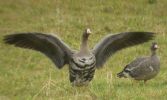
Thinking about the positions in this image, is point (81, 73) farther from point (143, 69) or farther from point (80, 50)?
point (143, 69)

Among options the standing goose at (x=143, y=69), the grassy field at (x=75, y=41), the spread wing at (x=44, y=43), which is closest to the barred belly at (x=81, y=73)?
the grassy field at (x=75, y=41)

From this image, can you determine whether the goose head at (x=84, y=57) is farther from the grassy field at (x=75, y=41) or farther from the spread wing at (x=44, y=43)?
the grassy field at (x=75, y=41)

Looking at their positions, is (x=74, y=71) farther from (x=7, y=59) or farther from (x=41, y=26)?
(x=41, y=26)

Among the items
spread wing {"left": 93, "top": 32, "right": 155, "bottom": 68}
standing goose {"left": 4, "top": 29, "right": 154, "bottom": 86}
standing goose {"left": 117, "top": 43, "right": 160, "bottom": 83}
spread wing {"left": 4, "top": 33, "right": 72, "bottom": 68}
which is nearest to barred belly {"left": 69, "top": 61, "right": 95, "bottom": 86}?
standing goose {"left": 4, "top": 29, "right": 154, "bottom": 86}

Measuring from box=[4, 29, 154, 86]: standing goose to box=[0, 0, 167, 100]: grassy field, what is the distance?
0.30 metres

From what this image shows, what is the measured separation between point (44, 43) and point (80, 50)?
2.11 feet

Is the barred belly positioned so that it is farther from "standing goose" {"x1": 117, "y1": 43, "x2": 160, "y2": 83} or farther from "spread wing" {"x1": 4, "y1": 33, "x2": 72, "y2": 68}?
"standing goose" {"x1": 117, "y1": 43, "x2": 160, "y2": 83}

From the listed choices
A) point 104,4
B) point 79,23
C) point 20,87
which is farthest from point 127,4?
point 20,87

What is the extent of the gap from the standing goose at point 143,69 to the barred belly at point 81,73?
66.7 inches

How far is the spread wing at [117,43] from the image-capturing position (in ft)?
38.6

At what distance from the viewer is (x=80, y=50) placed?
37.8ft

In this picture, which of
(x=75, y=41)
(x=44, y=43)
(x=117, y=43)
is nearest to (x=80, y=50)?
(x=44, y=43)

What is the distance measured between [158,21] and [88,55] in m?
11.1

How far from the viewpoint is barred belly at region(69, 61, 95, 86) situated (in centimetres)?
1119
